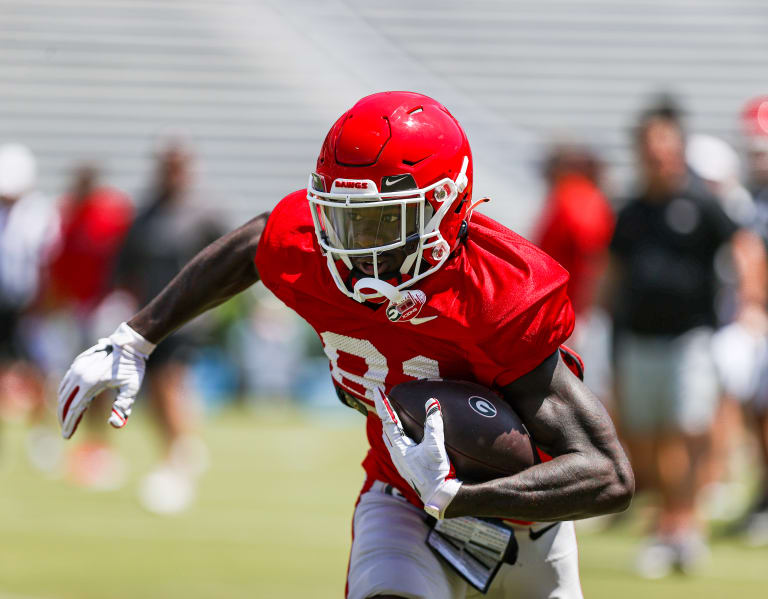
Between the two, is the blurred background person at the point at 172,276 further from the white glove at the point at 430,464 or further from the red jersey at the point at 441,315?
the white glove at the point at 430,464

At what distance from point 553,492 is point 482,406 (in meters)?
0.23

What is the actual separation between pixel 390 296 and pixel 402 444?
1.03ft

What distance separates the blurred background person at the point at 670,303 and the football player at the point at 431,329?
8.82ft

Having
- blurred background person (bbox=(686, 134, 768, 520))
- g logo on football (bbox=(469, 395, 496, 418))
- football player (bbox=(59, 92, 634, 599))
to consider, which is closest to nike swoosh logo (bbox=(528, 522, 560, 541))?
football player (bbox=(59, 92, 634, 599))

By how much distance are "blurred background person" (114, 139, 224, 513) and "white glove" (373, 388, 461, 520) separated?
4.15 m

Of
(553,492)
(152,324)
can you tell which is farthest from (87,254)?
(553,492)

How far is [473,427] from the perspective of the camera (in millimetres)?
2617

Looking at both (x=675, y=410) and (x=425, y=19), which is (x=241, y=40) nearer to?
(x=425, y=19)

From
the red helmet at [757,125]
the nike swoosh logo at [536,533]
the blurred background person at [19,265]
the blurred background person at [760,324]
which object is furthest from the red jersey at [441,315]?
the blurred background person at [19,265]

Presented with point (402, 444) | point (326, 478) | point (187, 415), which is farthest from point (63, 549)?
point (402, 444)

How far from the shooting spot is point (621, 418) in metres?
5.75

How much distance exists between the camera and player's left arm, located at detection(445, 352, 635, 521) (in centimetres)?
260

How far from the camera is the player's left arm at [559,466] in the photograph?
8.52ft

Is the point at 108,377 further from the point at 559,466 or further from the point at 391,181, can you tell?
the point at 559,466
